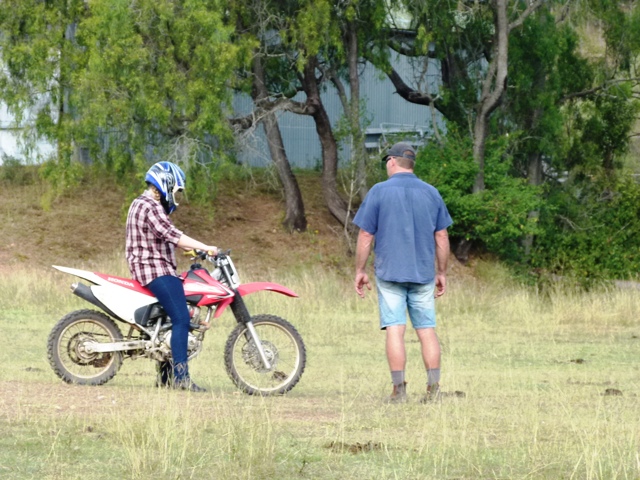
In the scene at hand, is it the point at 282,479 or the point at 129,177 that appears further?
the point at 129,177

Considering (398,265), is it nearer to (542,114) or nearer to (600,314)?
(600,314)

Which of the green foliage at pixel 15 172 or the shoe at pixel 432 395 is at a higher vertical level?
the green foliage at pixel 15 172

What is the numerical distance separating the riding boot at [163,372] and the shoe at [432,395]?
214 centimetres

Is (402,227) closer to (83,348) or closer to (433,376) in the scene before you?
(433,376)

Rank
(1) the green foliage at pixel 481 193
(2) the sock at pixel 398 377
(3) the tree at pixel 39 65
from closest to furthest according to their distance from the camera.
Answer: (2) the sock at pixel 398 377, (3) the tree at pixel 39 65, (1) the green foliage at pixel 481 193

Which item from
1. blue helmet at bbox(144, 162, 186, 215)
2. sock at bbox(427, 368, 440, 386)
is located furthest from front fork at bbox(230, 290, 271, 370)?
sock at bbox(427, 368, 440, 386)

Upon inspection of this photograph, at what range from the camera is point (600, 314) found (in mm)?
20516

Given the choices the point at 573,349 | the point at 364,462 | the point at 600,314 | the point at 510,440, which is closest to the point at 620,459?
the point at 510,440

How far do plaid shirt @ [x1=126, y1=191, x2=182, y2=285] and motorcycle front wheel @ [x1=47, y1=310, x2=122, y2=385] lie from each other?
609 mm

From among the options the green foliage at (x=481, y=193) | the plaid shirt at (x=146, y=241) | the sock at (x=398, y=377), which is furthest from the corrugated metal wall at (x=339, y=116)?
the sock at (x=398, y=377)

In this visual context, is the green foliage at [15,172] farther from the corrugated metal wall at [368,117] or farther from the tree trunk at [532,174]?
the tree trunk at [532,174]

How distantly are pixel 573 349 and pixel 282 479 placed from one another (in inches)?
392

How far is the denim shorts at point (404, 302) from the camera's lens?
10.2 meters

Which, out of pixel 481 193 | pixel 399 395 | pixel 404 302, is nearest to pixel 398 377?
pixel 399 395
